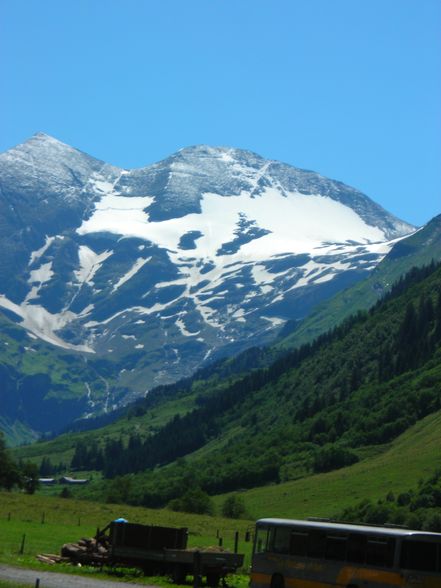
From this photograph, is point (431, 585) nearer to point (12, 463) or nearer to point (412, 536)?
point (412, 536)

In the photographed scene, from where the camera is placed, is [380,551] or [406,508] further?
[406,508]

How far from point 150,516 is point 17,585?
87855 millimetres

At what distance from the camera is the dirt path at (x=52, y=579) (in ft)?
187

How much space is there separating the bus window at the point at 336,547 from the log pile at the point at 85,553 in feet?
63.0

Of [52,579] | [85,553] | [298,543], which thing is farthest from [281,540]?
[85,553]

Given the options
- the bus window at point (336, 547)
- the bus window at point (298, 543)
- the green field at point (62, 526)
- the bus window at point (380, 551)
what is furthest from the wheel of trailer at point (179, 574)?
the bus window at point (380, 551)

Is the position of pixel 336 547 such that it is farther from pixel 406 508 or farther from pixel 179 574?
pixel 406 508

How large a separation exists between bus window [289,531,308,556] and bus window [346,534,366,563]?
326 centimetres

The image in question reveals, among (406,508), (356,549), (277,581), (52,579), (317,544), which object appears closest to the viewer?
(356,549)

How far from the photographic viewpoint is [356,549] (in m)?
52.7

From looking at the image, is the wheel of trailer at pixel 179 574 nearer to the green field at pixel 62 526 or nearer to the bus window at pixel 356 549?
the green field at pixel 62 526

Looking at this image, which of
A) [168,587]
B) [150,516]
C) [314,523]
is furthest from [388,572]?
[150,516]

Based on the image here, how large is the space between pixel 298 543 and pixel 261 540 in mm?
3286

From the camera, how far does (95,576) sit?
64312 millimetres
